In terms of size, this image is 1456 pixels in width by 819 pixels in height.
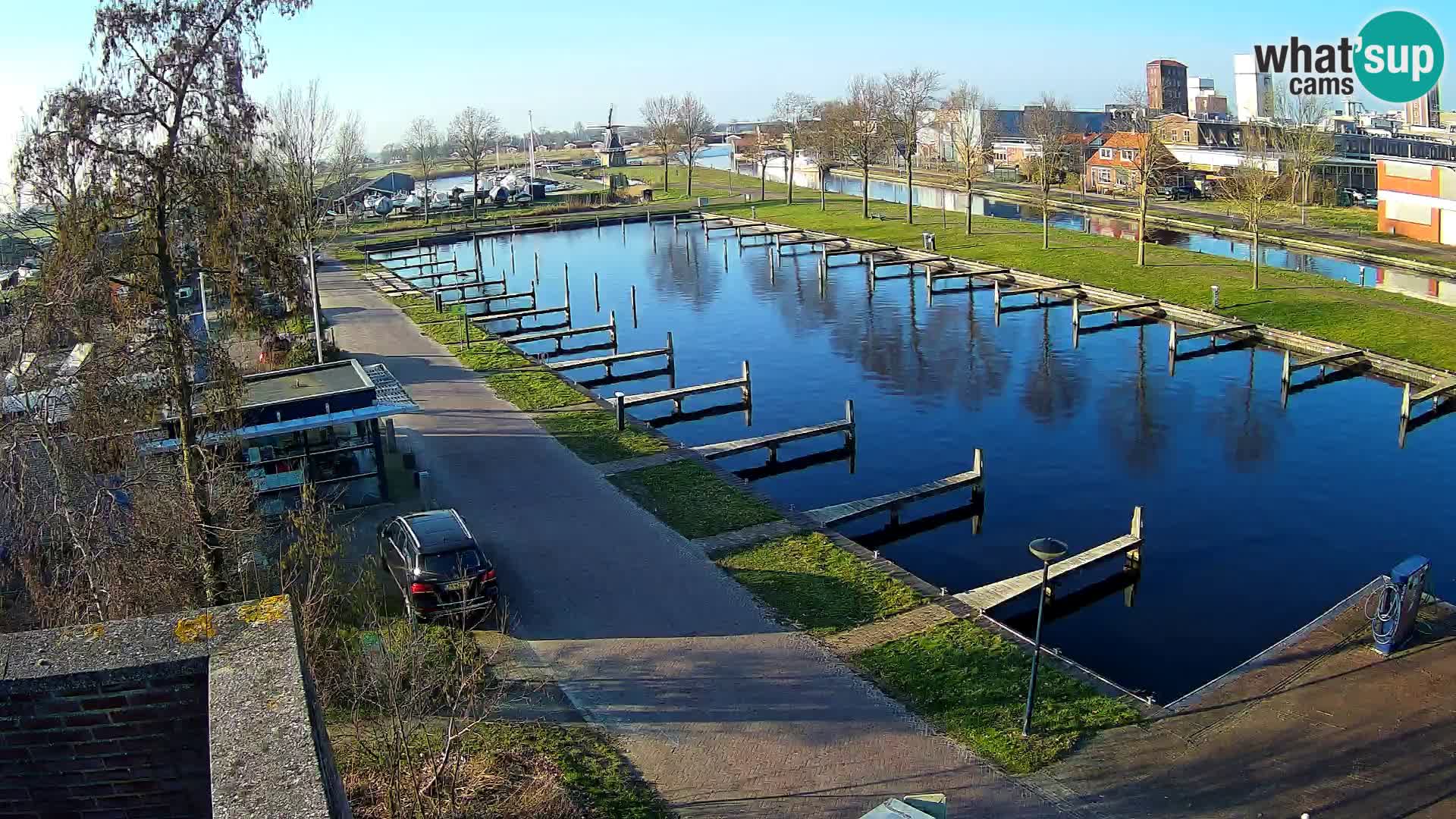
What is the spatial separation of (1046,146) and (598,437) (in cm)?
5602

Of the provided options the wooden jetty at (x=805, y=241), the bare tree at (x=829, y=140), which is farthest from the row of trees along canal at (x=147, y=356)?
the bare tree at (x=829, y=140)

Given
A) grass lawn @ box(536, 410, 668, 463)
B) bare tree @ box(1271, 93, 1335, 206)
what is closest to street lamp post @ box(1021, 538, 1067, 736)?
grass lawn @ box(536, 410, 668, 463)

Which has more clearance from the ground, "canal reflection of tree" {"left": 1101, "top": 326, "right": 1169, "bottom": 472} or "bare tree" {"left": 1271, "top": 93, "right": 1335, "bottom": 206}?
"bare tree" {"left": 1271, "top": 93, "right": 1335, "bottom": 206}

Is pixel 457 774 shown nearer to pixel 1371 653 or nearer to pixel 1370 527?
pixel 1371 653

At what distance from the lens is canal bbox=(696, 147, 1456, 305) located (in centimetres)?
4362

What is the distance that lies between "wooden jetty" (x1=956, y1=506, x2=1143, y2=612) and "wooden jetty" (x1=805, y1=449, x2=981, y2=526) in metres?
2.99

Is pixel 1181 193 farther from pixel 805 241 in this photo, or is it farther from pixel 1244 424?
pixel 1244 424

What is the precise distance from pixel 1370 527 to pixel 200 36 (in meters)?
22.1

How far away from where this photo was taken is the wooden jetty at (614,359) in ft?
117

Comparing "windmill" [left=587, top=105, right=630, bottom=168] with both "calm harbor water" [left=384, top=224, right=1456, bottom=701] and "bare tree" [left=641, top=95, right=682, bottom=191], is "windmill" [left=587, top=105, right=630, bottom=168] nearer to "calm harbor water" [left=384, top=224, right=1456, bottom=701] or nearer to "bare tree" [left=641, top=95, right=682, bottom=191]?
"bare tree" [left=641, top=95, right=682, bottom=191]

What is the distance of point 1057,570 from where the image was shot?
62.2ft

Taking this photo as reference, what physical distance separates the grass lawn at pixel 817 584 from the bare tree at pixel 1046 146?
3714 centimetres

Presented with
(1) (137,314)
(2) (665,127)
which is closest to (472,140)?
(2) (665,127)

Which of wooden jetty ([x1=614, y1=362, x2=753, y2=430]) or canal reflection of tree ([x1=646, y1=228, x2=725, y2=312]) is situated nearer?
wooden jetty ([x1=614, y1=362, x2=753, y2=430])
